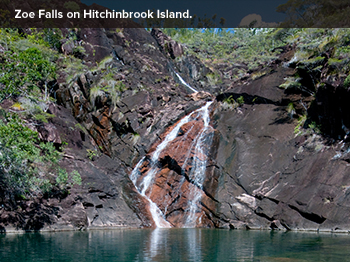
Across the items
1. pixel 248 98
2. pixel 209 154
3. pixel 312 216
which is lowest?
pixel 312 216

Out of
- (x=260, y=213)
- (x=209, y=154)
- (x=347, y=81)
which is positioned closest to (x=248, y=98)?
(x=209, y=154)

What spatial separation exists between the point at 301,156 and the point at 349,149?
3.93 meters

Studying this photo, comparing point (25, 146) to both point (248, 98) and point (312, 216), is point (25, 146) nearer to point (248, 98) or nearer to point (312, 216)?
point (312, 216)

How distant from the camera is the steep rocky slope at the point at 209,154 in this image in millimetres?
21297

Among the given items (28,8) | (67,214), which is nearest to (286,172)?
(67,214)

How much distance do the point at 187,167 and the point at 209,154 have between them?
2.71 meters

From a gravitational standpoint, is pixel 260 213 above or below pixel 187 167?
below

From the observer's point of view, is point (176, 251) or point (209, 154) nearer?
point (176, 251)

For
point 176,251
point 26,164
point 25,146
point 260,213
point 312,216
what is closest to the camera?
point 176,251

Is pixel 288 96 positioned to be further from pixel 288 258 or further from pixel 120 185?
pixel 288 258

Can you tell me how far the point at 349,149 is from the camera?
21516 mm

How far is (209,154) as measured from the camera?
28.5 meters

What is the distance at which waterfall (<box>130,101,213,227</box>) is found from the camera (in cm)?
2609

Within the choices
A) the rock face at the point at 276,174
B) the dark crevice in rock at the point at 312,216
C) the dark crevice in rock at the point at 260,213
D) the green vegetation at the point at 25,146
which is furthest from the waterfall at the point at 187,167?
the dark crevice in rock at the point at 312,216
